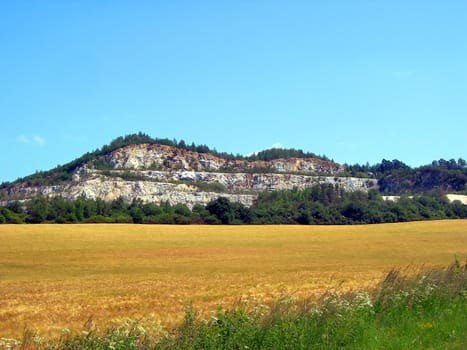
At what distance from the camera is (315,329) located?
9422mm

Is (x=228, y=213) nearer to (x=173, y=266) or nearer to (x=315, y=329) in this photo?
(x=173, y=266)

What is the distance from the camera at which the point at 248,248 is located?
5647cm

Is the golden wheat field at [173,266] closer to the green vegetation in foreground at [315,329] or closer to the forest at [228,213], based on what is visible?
the green vegetation in foreground at [315,329]

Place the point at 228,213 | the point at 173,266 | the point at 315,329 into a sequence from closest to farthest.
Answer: the point at 315,329
the point at 173,266
the point at 228,213

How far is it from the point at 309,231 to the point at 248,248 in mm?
26242

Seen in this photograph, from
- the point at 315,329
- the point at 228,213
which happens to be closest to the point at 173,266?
the point at 315,329

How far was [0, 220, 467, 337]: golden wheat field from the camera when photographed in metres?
19.6

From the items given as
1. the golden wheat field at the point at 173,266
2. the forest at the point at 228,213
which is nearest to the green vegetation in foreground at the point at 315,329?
the golden wheat field at the point at 173,266

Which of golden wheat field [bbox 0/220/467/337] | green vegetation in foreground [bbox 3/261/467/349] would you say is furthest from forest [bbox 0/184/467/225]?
green vegetation in foreground [bbox 3/261/467/349]

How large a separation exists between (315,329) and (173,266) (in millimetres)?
30584

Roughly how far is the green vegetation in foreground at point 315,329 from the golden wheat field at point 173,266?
2481 mm

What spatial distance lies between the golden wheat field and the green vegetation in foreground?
248cm

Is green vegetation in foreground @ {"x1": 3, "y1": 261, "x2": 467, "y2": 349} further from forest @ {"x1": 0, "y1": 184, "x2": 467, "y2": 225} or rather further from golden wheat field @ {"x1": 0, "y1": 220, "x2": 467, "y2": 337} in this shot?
forest @ {"x1": 0, "y1": 184, "x2": 467, "y2": 225}

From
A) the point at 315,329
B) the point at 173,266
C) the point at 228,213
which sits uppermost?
the point at 228,213
